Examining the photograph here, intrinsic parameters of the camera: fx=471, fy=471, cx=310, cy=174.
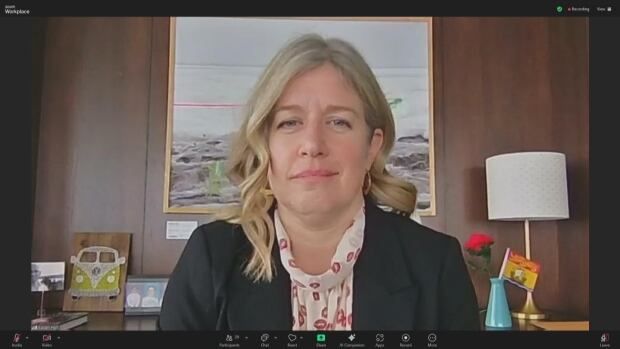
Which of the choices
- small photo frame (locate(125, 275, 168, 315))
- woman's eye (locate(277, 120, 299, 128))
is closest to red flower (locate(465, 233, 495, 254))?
woman's eye (locate(277, 120, 299, 128))

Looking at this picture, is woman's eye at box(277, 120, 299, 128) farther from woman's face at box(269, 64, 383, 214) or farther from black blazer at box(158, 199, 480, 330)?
black blazer at box(158, 199, 480, 330)

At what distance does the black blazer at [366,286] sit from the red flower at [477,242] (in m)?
0.02

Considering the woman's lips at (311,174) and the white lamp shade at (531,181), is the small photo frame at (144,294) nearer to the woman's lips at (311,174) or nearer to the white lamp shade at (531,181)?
the woman's lips at (311,174)

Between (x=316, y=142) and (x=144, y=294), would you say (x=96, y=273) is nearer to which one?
(x=144, y=294)

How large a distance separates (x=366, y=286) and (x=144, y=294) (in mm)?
333

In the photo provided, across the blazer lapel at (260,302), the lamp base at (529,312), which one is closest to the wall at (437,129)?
the lamp base at (529,312)

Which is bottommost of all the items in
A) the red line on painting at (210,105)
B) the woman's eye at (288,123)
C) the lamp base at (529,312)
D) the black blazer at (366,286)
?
→ the lamp base at (529,312)

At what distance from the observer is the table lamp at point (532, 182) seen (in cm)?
77

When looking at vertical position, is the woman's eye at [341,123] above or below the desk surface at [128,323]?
above

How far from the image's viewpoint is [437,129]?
786 millimetres

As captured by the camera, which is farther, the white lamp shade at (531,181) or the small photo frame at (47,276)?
the white lamp shade at (531,181)

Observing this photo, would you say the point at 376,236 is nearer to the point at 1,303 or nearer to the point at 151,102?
the point at 151,102

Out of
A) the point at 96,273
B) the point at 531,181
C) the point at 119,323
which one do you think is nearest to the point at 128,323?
the point at 119,323
